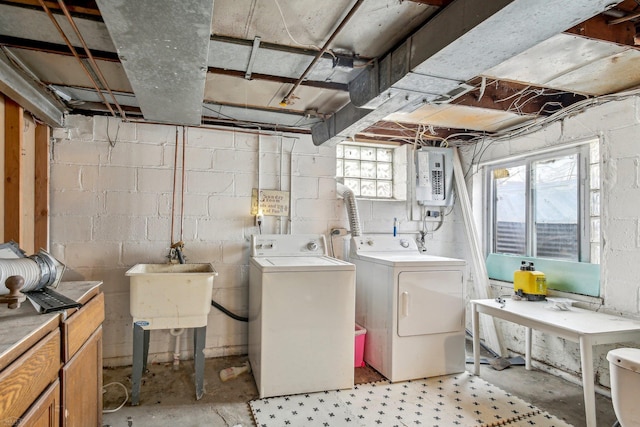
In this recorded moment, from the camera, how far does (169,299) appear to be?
2297mm

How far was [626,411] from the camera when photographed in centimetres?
176

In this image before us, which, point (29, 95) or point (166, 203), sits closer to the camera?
point (29, 95)

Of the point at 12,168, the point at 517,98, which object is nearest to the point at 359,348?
the point at 517,98

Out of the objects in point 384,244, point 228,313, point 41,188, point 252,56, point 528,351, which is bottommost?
point 528,351

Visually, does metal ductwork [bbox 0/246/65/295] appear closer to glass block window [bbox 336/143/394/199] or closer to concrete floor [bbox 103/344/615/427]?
concrete floor [bbox 103/344/615/427]

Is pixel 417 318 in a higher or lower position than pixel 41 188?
lower

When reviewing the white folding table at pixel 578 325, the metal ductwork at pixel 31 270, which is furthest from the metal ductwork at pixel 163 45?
the white folding table at pixel 578 325

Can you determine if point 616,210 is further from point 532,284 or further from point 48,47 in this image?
point 48,47

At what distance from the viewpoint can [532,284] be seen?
2783mm

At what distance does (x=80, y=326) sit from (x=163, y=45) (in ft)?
4.07

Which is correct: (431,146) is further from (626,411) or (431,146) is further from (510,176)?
(626,411)

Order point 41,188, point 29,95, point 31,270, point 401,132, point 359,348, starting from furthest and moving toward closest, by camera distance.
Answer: point 401,132
point 359,348
point 41,188
point 29,95
point 31,270

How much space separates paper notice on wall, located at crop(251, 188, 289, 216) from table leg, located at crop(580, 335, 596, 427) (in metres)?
2.30

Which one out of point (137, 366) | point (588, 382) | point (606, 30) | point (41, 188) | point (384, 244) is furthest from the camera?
point (384, 244)
